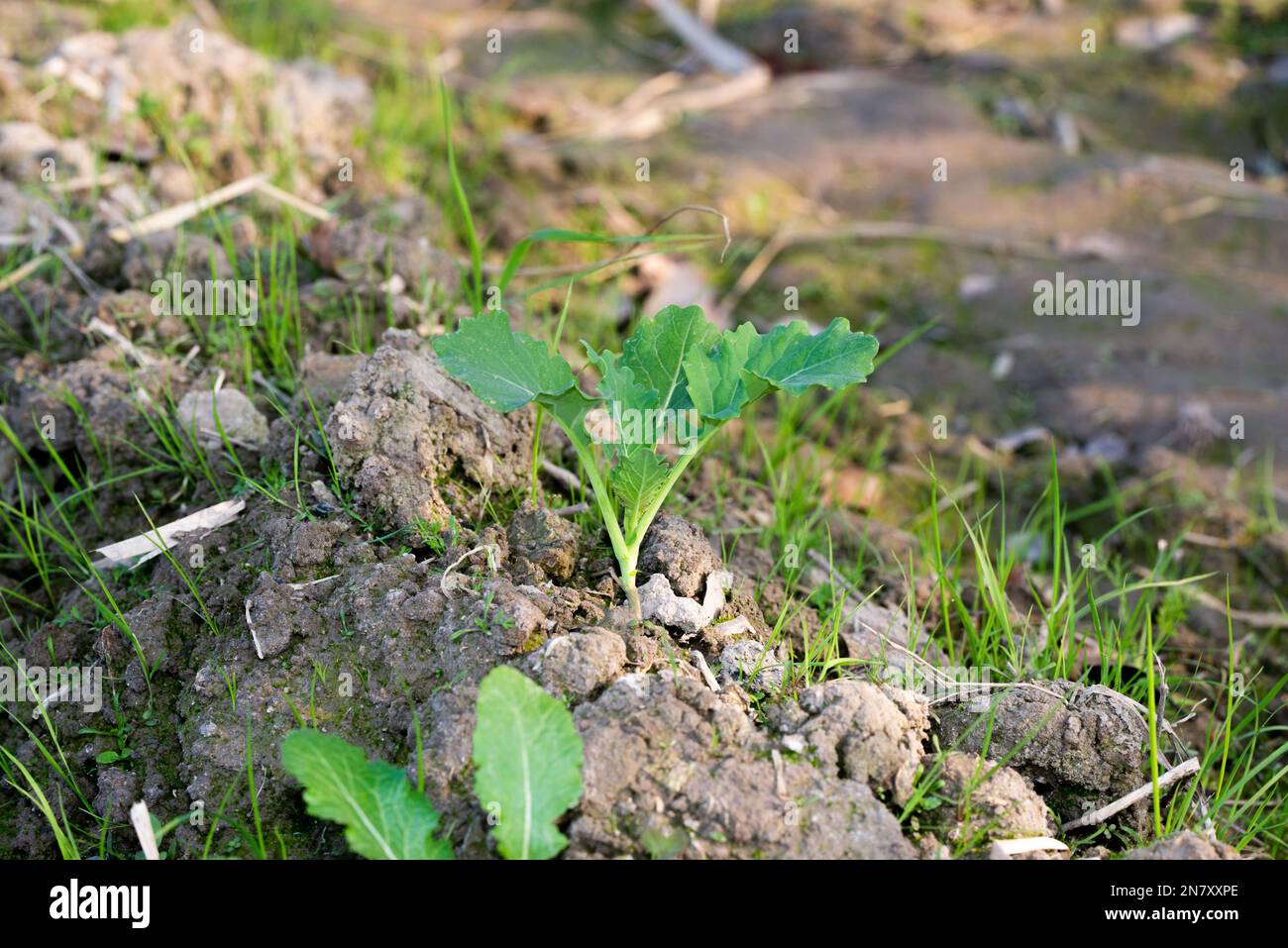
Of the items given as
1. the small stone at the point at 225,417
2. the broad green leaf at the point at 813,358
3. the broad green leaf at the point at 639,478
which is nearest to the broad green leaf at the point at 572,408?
the broad green leaf at the point at 639,478

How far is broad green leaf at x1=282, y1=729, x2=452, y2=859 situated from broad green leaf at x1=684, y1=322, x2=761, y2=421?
80 cm

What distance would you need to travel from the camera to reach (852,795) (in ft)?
5.69

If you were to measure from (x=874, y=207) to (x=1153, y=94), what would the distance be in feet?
7.16

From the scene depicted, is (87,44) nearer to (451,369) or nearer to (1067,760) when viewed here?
(451,369)

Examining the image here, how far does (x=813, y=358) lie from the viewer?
1939mm

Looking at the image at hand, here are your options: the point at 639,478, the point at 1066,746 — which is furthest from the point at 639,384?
the point at 1066,746

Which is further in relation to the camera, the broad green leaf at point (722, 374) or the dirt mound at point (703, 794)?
the broad green leaf at point (722, 374)

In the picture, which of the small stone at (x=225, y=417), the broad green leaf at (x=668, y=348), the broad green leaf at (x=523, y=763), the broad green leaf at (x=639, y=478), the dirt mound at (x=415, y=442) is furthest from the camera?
the small stone at (x=225, y=417)

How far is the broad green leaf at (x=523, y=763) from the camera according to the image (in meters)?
1.57

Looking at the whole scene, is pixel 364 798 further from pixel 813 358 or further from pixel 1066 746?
pixel 1066 746

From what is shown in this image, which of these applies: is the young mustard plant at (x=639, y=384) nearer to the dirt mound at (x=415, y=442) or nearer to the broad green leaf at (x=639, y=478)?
the broad green leaf at (x=639, y=478)

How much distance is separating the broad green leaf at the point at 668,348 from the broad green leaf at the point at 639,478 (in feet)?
0.55

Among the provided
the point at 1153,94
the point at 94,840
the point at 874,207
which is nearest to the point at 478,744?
the point at 94,840

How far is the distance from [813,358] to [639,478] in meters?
0.38
